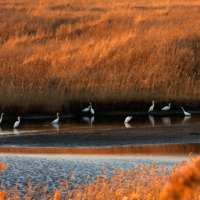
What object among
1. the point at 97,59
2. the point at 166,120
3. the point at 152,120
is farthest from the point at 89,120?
the point at 97,59

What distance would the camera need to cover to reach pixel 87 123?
1611 centimetres

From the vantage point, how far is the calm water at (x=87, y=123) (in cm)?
1435

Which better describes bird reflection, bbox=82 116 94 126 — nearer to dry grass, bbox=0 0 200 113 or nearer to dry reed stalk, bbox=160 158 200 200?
dry grass, bbox=0 0 200 113

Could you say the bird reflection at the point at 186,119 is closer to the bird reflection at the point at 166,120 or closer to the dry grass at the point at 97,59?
the bird reflection at the point at 166,120

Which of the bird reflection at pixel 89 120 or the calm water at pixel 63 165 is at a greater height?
the bird reflection at pixel 89 120

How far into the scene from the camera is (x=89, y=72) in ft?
75.6

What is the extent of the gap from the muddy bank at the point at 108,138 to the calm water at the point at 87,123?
1.25 metres

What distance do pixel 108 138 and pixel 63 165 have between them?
136 inches

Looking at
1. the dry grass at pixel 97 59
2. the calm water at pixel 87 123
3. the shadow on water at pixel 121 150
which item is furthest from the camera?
the dry grass at pixel 97 59

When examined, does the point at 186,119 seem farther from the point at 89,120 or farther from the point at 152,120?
the point at 89,120

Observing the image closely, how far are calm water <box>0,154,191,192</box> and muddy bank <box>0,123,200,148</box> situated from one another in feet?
5.24

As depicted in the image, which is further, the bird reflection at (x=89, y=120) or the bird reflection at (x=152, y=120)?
the bird reflection at (x=89, y=120)

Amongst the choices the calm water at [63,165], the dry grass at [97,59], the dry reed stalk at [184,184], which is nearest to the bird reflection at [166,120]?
the dry grass at [97,59]

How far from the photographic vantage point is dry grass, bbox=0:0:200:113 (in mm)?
19328
